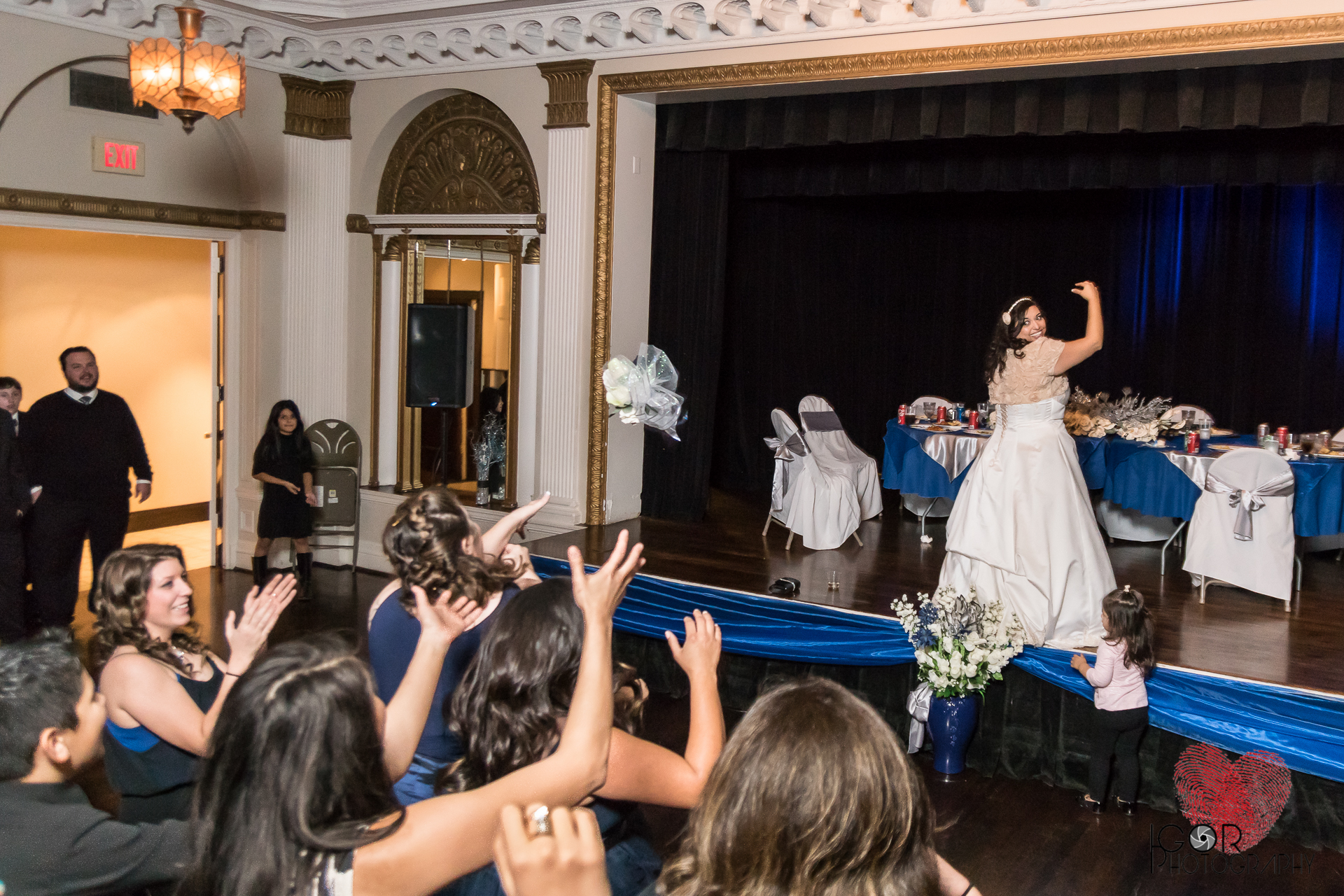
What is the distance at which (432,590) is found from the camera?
296 centimetres

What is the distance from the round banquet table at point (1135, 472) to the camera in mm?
6625

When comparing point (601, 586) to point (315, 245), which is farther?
point (315, 245)

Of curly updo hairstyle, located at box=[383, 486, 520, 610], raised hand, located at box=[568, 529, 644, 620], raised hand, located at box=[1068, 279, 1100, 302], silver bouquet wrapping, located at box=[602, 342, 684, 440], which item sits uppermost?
raised hand, located at box=[1068, 279, 1100, 302]

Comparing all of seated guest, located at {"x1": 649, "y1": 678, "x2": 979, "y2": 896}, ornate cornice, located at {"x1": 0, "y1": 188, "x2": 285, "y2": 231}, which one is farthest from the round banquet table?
seated guest, located at {"x1": 649, "y1": 678, "x2": 979, "y2": 896}

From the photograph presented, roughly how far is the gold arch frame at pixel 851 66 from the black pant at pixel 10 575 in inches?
132

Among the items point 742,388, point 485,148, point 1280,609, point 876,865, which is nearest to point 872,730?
point 876,865

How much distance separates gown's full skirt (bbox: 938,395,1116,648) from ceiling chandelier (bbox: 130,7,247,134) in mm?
4103

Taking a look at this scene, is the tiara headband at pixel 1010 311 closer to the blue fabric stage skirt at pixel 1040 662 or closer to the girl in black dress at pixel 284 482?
the blue fabric stage skirt at pixel 1040 662

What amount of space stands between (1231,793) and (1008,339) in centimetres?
217

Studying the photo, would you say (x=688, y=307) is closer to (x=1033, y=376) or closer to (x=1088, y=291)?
(x=1033, y=376)

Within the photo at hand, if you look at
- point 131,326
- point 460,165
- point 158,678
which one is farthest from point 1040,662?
point 131,326

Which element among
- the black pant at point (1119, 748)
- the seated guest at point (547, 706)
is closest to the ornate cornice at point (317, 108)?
the black pant at point (1119, 748)

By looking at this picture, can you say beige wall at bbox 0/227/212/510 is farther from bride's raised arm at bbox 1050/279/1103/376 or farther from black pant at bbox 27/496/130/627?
bride's raised arm at bbox 1050/279/1103/376

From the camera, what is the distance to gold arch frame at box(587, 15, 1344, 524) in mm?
5707
